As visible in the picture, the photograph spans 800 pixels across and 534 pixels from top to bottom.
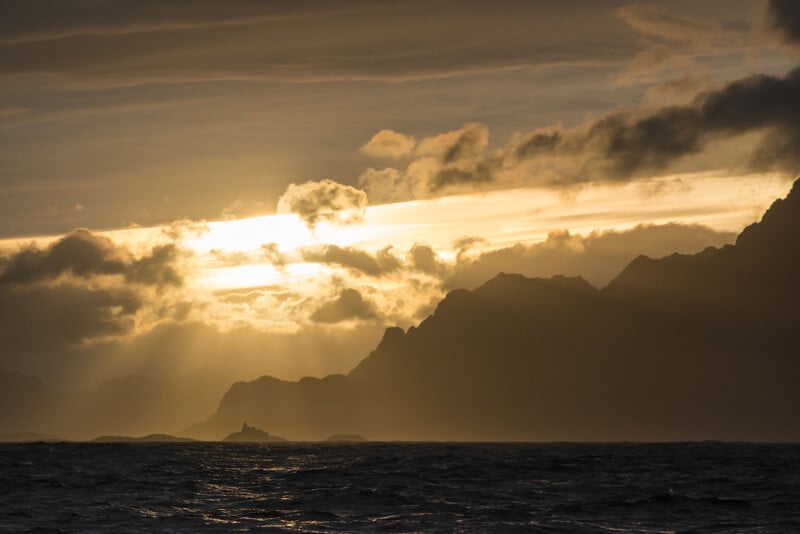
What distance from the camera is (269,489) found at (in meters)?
84.4

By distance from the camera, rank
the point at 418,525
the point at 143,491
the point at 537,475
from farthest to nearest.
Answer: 1. the point at 537,475
2. the point at 143,491
3. the point at 418,525

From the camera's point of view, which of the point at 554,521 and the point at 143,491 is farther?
the point at 143,491

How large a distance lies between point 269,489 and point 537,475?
31.0 metres

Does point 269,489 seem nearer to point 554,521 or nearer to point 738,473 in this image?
point 554,521

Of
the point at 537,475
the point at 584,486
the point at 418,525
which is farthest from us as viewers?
the point at 537,475

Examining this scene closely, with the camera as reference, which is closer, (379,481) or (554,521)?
(554,521)

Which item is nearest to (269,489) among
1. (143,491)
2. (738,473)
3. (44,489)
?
(143,491)

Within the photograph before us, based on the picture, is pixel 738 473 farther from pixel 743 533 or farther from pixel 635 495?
pixel 743 533

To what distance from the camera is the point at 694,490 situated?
78688 millimetres

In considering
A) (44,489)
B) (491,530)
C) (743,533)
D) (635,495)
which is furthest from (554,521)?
(44,489)

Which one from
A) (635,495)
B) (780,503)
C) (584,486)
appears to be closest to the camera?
(780,503)

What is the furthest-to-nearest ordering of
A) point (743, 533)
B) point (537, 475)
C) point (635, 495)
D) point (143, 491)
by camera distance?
point (537, 475) < point (143, 491) < point (635, 495) < point (743, 533)

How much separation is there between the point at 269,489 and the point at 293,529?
3053cm

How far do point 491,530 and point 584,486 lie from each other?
3452 cm
